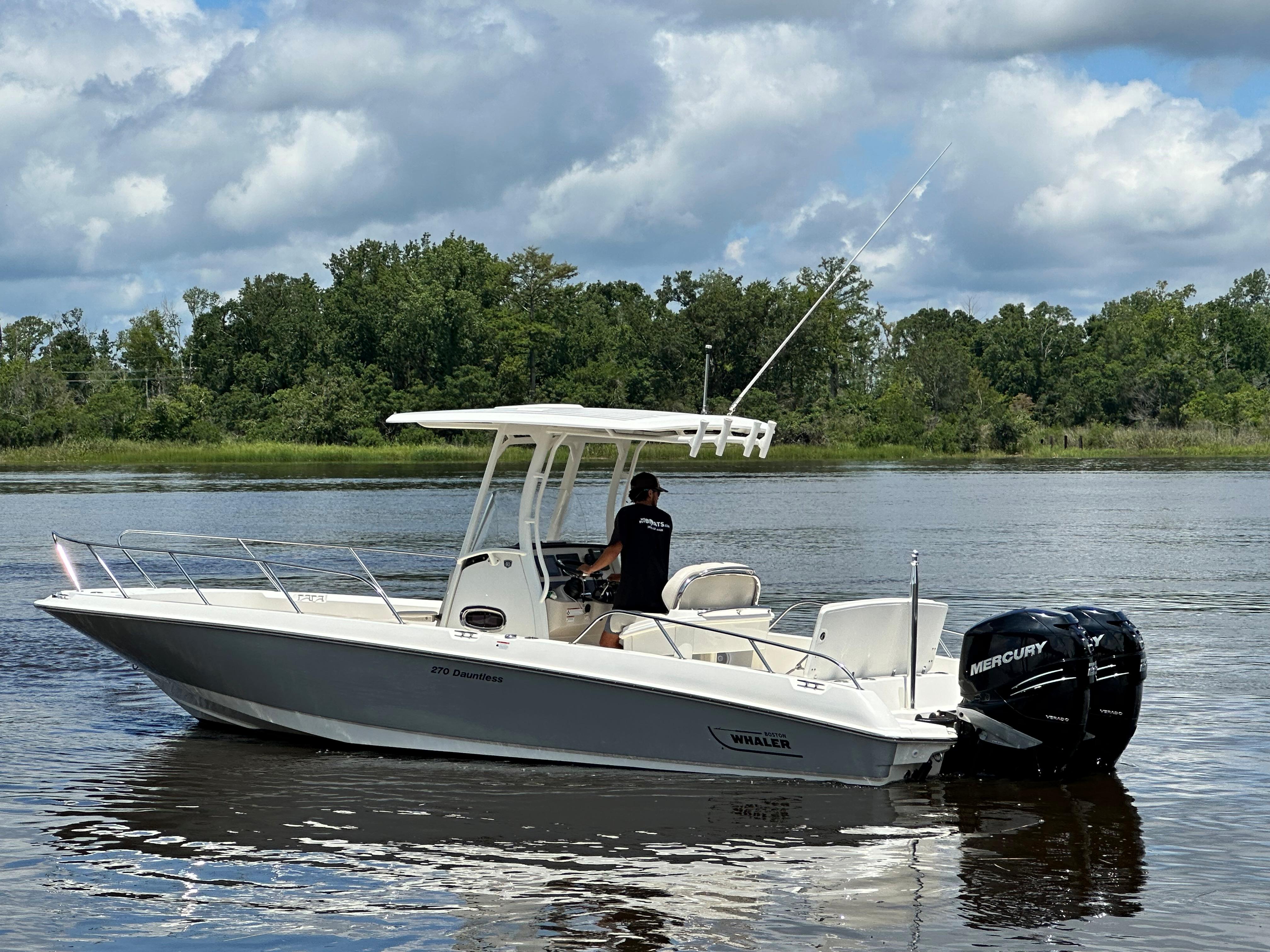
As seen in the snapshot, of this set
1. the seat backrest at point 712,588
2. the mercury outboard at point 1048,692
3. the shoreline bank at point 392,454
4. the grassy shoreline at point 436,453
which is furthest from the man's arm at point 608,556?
the shoreline bank at point 392,454

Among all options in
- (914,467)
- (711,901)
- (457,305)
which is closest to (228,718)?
(711,901)

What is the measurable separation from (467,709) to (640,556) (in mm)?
1490

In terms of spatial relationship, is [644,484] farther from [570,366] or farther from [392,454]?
[570,366]

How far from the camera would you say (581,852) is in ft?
24.6

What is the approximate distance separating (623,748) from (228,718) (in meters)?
3.23

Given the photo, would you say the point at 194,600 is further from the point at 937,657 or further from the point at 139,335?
the point at 139,335

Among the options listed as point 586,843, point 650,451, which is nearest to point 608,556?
point 586,843

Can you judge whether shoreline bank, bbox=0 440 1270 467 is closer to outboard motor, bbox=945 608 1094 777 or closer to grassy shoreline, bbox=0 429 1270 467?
grassy shoreline, bbox=0 429 1270 467

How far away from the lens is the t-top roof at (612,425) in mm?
8555

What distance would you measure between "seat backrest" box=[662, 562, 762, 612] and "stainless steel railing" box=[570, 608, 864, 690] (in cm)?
24

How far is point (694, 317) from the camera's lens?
274ft

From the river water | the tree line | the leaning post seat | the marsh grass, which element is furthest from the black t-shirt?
the tree line

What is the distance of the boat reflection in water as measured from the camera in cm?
655

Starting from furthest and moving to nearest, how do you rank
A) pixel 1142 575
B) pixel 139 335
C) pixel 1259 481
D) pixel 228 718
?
pixel 139 335, pixel 1259 481, pixel 1142 575, pixel 228 718
